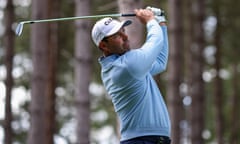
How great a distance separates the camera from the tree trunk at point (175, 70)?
1308 centimetres

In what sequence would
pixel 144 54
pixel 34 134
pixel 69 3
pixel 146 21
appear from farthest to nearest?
pixel 69 3 → pixel 34 134 → pixel 146 21 → pixel 144 54

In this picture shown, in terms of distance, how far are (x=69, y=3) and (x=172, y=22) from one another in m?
3.33

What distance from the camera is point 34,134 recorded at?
10.2 meters

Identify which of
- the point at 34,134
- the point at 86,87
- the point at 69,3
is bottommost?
the point at 34,134

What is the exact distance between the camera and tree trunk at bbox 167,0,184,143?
13078 millimetres

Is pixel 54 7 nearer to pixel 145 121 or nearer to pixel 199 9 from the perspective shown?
pixel 199 9

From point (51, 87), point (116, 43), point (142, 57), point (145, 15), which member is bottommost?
point (51, 87)

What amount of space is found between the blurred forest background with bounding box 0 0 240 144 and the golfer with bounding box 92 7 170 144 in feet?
6.42

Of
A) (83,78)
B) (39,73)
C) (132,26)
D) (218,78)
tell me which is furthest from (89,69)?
(218,78)

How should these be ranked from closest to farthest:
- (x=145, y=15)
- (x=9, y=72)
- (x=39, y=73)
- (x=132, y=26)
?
(x=145, y=15)
(x=132, y=26)
(x=39, y=73)
(x=9, y=72)

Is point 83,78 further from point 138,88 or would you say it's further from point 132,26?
point 138,88

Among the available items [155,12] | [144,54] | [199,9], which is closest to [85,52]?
[155,12]

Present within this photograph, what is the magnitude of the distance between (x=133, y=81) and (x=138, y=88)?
0.07 m

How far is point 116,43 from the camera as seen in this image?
4.36 metres
